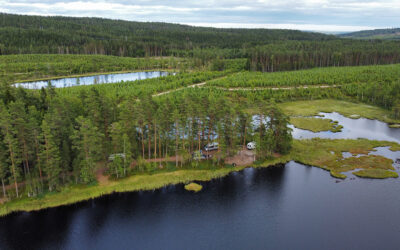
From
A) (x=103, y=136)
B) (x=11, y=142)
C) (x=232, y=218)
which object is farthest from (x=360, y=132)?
(x=11, y=142)

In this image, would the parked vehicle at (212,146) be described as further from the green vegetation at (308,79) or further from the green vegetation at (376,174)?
the green vegetation at (308,79)

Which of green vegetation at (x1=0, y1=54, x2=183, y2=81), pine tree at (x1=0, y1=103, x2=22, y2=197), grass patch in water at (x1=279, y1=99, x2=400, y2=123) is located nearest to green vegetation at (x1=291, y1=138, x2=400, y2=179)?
grass patch in water at (x1=279, y1=99, x2=400, y2=123)

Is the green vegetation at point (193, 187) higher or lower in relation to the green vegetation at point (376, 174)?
lower

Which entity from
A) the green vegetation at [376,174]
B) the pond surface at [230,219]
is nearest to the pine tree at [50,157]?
the pond surface at [230,219]

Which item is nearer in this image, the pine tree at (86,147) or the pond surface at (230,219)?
the pond surface at (230,219)

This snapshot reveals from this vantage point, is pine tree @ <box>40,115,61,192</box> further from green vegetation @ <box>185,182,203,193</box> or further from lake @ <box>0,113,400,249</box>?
green vegetation @ <box>185,182,203,193</box>

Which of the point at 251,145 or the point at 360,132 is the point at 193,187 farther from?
the point at 360,132

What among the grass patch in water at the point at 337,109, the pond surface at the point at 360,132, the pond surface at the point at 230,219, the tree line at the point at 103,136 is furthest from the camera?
the grass patch in water at the point at 337,109
